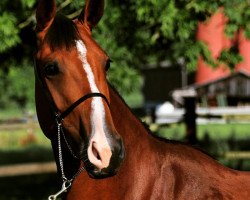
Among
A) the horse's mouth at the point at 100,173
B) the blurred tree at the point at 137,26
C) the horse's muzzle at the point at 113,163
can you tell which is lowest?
the blurred tree at the point at 137,26

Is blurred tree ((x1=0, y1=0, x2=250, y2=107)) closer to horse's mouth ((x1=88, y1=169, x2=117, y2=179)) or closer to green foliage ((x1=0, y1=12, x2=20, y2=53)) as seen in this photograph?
green foliage ((x1=0, y1=12, x2=20, y2=53))

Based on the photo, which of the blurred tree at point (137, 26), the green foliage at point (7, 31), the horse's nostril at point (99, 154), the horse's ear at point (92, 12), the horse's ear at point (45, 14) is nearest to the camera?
the horse's nostril at point (99, 154)

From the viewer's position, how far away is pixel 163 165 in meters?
3.19

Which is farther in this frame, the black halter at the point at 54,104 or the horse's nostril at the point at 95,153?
the black halter at the point at 54,104

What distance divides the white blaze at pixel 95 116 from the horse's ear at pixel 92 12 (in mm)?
Result: 309

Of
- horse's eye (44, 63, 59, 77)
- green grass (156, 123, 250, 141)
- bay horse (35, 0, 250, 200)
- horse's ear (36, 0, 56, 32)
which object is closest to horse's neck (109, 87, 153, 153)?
bay horse (35, 0, 250, 200)

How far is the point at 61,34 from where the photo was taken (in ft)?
10.0

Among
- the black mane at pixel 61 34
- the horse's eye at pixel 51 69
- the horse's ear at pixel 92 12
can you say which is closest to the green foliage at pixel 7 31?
the horse's ear at pixel 92 12

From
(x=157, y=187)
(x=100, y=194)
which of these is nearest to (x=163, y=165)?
(x=157, y=187)

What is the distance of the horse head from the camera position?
278 cm

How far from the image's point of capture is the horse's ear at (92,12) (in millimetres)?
3279

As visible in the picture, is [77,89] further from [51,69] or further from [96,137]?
[96,137]

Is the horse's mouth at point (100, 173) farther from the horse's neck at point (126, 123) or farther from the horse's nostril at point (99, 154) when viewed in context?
the horse's neck at point (126, 123)

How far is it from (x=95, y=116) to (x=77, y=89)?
0.67 ft
